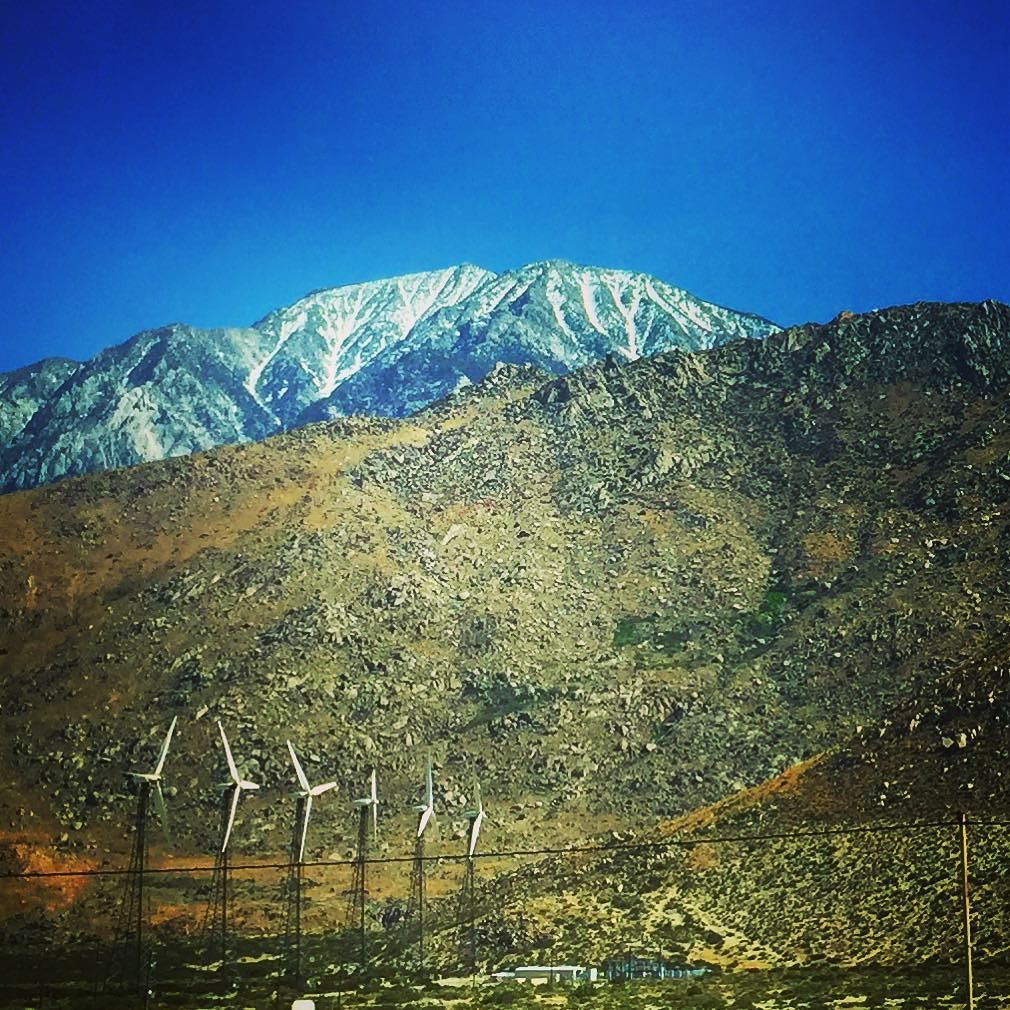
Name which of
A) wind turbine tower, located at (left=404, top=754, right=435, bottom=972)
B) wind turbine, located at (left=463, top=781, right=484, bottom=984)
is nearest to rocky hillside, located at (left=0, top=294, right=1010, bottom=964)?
wind turbine, located at (left=463, top=781, right=484, bottom=984)

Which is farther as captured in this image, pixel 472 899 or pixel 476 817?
pixel 476 817

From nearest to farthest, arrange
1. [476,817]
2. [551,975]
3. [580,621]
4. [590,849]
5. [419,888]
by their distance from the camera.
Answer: [551,975] → [590,849] → [419,888] → [476,817] → [580,621]

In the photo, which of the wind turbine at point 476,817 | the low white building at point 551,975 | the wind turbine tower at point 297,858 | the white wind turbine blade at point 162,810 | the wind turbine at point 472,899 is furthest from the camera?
the wind turbine at point 476,817

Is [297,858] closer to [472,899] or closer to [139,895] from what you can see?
[139,895]

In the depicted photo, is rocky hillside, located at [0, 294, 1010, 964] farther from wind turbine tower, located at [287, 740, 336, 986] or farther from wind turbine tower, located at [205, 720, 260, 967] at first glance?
wind turbine tower, located at [287, 740, 336, 986]

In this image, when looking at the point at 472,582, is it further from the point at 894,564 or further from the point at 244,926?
the point at 244,926

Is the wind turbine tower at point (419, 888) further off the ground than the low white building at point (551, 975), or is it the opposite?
the wind turbine tower at point (419, 888)

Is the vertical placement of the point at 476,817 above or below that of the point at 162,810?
below

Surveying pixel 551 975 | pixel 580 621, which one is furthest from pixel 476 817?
pixel 580 621

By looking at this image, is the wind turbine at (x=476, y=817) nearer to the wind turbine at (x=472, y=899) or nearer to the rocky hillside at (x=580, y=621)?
the wind turbine at (x=472, y=899)

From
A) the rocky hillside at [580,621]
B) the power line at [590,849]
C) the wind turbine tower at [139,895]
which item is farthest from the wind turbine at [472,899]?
the wind turbine tower at [139,895]
